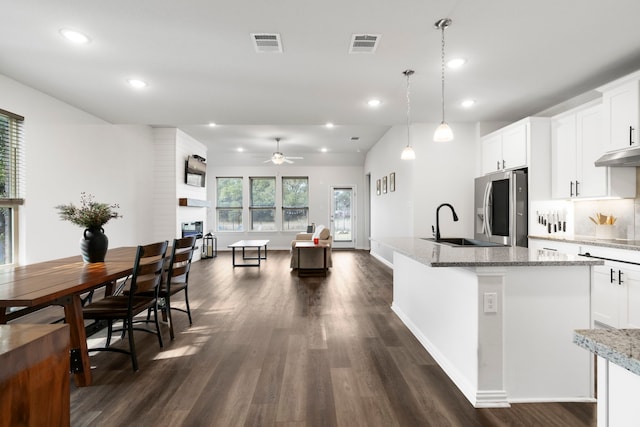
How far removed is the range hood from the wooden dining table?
14.6ft

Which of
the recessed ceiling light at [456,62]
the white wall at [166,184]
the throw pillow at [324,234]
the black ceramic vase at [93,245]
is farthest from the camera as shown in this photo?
the white wall at [166,184]

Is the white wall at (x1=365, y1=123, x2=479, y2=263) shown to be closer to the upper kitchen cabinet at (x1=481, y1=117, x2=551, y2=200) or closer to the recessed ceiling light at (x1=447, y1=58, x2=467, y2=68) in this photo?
the upper kitchen cabinet at (x1=481, y1=117, x2=551, y2=200)

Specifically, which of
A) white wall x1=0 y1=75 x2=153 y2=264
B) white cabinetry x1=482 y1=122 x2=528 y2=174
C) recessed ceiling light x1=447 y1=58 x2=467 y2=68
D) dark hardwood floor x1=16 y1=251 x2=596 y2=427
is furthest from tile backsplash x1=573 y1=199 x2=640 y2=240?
white wall x1=0 y1=75 x2=153 y2=264

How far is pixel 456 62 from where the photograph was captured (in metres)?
3.20

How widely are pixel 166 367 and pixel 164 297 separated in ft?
2.60

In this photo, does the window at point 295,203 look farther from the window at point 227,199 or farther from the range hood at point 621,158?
the range hood at point 621,158

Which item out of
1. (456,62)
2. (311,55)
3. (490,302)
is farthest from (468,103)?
(490,302)

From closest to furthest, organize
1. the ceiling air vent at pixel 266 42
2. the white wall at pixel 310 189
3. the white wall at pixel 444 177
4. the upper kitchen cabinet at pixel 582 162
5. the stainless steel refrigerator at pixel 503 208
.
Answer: the ceiling air vent at pixel 266 42
the upper kitchen cabinet at pixel 582 162
the stainless steel refrigerator at pixel 503 208
the white wall at pixel 444 177
the white wall at pixel 310 189

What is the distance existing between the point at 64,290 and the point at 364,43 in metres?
2.83

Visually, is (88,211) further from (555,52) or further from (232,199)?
(232,199)

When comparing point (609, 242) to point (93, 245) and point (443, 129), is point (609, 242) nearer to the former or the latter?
point (443, 129)

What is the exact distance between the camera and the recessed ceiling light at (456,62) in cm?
315

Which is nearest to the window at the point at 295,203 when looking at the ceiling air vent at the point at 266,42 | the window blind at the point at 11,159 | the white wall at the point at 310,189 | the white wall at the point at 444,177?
the white wall at the point at 310,189

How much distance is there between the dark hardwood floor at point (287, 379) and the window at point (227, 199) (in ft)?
22.0
